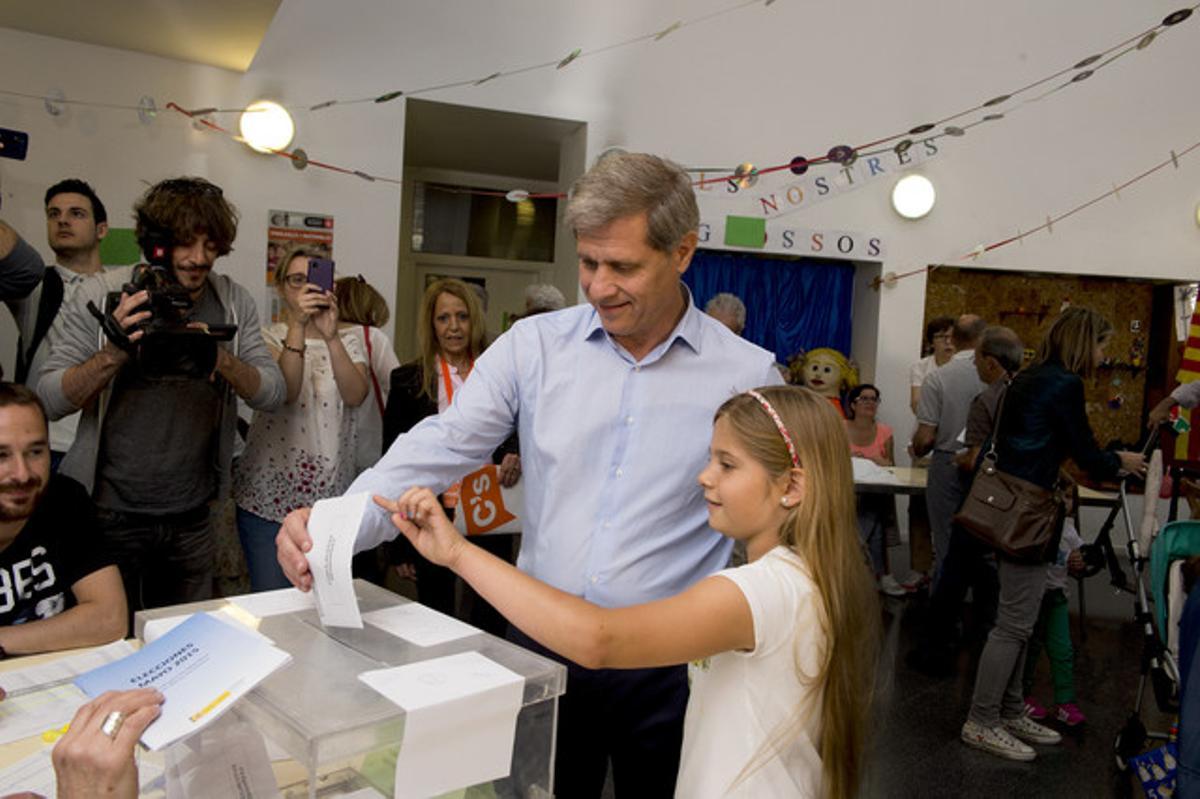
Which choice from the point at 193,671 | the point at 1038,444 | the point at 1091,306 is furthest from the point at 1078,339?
the point at 1091,306

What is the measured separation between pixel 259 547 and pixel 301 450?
1.07 ft

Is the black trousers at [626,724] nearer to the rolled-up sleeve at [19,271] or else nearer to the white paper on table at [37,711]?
the white paper on table at [37,711]

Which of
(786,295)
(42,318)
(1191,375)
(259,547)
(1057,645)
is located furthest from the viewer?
(786,295)

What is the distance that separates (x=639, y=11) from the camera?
6152 millimetres

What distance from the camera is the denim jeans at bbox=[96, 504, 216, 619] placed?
2.39 m

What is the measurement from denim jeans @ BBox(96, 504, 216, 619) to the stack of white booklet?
140 centimetres

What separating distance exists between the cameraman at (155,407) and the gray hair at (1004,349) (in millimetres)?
3341

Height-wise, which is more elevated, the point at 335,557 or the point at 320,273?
the point at 320,273

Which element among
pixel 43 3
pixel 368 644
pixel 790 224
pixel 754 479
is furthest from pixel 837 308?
pixel 368 644

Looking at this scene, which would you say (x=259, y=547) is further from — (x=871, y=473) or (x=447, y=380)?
(x=871, y=473)

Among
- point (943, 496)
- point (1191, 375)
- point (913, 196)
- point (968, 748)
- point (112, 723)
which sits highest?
point (913, 196)

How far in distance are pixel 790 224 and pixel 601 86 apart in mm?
1711

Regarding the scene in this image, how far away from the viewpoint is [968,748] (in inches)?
139

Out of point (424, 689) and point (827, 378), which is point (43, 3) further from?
point (827, 378)
